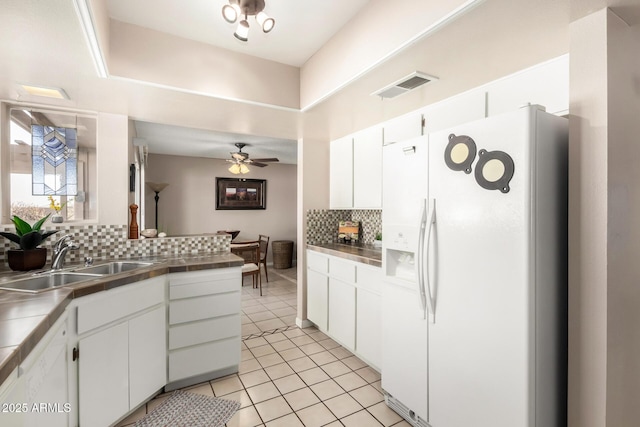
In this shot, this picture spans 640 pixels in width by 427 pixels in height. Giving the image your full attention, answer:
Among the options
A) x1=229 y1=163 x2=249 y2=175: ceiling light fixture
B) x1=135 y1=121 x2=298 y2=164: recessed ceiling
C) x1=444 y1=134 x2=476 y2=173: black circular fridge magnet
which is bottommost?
x1=444 y1=134 x2=476 y2=173: black circular fridge magnet

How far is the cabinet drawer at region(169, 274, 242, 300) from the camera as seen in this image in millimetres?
2240

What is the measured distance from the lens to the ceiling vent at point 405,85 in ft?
6.13

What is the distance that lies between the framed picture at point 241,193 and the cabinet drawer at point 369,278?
461 cm

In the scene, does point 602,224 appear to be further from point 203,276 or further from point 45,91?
point 45,91

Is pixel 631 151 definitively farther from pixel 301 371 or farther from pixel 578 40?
pixel 301 371

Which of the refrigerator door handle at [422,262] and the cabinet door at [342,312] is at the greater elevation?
the refrigerator door handle at [422,262]

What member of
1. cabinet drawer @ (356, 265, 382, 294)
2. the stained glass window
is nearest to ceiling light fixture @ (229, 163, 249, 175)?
the stained glass window

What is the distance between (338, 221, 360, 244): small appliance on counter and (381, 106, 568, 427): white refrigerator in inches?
61.6

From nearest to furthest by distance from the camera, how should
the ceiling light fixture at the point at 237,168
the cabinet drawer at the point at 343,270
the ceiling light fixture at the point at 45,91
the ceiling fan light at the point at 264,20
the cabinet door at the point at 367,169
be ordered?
the ceiling fan light at the point at 264,20 → the ceiling light fixture at the point at 45,91 → the cabinet drawer at the point at 343,270 → the cabinet door at the point at 367,169 → the ceiling light fixture at the point at 237,168

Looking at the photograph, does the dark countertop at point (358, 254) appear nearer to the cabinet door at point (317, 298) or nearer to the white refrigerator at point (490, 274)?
the cabinet door at point (317, 298)

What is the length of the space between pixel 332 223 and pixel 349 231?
11.5 inches

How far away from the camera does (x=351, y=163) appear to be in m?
3.30

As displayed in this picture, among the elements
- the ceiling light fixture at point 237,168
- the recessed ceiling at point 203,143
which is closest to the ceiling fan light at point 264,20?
the recessed ceiling at point 203,143

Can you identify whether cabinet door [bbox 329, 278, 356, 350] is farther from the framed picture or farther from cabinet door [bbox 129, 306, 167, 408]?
the framed picture
